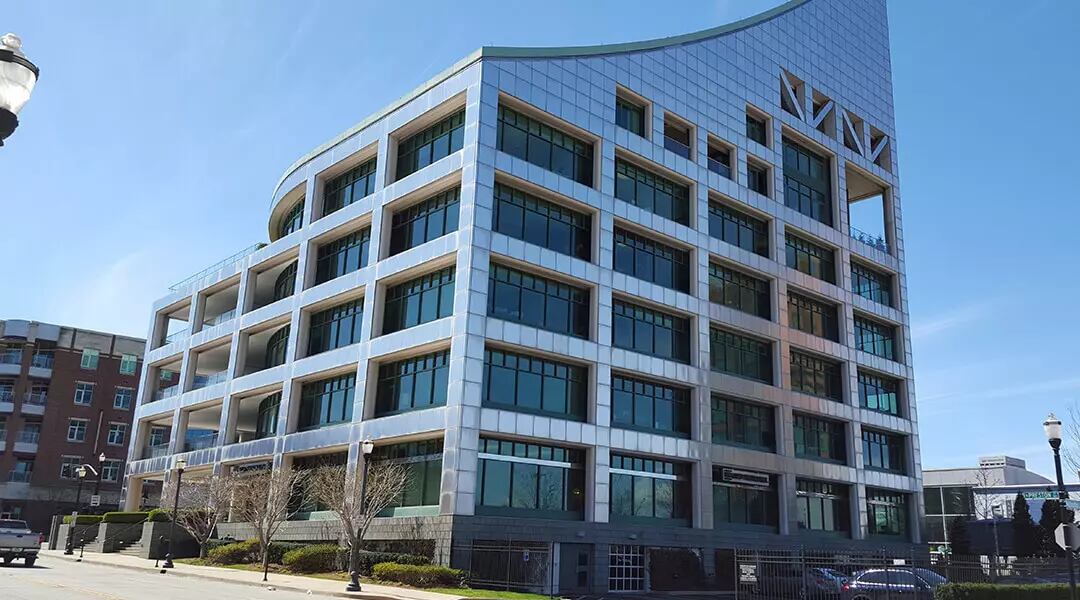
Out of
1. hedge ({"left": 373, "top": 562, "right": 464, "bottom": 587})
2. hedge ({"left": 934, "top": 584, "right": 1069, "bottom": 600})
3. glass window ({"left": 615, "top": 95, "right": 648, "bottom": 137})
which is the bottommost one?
hedge ({"left": 373, "top": 562, "right": 464, "bottom": 587})

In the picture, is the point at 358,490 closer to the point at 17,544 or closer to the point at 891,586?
the point at 17,544

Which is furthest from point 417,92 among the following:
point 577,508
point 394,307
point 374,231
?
point 577,508

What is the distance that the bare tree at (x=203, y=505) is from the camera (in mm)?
48906

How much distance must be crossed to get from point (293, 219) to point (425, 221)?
17835 millimetres

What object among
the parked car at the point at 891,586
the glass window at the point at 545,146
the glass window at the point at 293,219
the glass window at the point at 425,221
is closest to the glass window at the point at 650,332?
the glass window at the point at 545,146

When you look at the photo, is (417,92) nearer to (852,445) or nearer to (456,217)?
(456,217)

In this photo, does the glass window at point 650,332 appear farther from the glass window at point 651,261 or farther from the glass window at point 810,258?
the glass window at point 810,258

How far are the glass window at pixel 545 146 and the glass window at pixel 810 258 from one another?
17.1 meters

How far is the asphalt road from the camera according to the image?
22656mm

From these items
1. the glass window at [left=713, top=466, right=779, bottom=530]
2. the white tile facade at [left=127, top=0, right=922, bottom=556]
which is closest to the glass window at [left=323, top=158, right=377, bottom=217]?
the white tile facade at [left=127, top=0, right=922, bottom=556]

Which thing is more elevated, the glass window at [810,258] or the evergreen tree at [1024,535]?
the glass window at [810,258]

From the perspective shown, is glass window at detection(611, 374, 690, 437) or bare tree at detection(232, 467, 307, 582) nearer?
bare tree at detection(232, 467, 307, 582)

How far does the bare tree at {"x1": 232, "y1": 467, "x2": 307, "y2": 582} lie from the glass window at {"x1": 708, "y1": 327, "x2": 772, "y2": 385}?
908 inches

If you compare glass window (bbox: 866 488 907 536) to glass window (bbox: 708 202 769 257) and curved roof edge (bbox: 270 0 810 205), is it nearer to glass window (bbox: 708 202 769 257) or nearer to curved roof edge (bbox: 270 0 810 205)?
glass window (bbox: 708 202 769 257)
